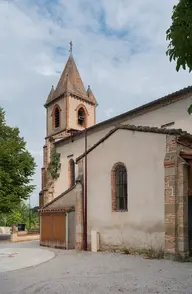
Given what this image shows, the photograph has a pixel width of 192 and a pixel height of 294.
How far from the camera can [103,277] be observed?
956cm

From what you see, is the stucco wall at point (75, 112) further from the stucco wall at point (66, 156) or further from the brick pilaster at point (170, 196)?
the brick pilaster at point (170, 196)

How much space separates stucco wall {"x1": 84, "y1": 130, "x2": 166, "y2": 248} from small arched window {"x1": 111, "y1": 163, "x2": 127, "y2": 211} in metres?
0.27

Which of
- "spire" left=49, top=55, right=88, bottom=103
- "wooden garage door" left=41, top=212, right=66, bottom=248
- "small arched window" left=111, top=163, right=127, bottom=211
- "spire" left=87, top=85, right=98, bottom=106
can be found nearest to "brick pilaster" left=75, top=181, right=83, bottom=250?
"wooden garage door" left=41, top=212, right=66, bottom=248

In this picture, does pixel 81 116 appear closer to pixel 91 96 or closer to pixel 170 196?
pixel 91 96

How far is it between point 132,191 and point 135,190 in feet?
0.73

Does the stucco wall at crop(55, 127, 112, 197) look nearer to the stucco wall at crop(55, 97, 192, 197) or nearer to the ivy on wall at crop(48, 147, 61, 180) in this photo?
the stucco wall at crop(55, 97, 192, 197)

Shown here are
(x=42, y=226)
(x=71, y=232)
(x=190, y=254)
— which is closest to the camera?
(x=190, y=254)

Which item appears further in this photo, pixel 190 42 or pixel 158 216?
pixel 158 216

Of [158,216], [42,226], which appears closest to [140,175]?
[158,216]

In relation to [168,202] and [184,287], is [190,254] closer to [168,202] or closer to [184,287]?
[168,202]

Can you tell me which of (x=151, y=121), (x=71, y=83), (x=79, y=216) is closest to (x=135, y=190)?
(x=79, y=216)

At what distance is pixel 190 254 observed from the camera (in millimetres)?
12297

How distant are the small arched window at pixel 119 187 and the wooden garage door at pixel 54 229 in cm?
399

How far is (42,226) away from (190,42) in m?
18.2
